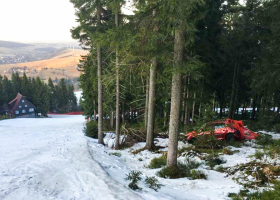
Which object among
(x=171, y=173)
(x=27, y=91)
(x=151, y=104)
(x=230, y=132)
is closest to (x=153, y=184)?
(x=171, y=173)

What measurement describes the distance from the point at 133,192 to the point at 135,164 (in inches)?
149

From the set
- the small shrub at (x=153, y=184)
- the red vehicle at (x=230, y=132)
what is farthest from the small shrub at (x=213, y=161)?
the small shrub at (x=153, y=184)

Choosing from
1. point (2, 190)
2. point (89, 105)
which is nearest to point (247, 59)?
point (2, 190)

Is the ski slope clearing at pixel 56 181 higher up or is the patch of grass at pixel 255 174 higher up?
the patch of grass at pixel 255 174

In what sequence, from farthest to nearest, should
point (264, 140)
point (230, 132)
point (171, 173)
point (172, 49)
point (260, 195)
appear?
point (230, 132) < point (264, 140) < point (172, 49) < point (171, 173) < point (260, 195)

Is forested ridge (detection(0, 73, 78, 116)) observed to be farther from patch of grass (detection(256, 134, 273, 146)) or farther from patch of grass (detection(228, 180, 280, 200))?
patch of grass (detection(228, 180, 280, 200))

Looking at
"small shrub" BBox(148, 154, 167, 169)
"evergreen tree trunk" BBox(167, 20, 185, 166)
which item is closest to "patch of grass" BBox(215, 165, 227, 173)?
"evergreen tree trunk" BBox(167, 20, 185, 166)

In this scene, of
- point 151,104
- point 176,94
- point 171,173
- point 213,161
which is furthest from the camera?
point 151,104

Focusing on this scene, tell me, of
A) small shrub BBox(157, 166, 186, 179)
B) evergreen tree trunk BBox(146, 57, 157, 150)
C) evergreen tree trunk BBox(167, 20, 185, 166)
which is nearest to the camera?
evergreen tree trunk BBox(167, 20, 185, 166)

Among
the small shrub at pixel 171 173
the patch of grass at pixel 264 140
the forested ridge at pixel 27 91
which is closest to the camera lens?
the small shrub at pixel 171 173

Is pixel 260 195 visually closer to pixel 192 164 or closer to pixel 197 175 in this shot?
pixel 197 175

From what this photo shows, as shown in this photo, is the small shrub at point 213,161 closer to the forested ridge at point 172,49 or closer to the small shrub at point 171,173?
the small shrub at point 171,173

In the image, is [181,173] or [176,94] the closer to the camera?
[176,94]

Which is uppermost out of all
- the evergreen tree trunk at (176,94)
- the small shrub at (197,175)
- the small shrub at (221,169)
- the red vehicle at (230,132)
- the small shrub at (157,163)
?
the evergreen tree trunk at (176,94)
